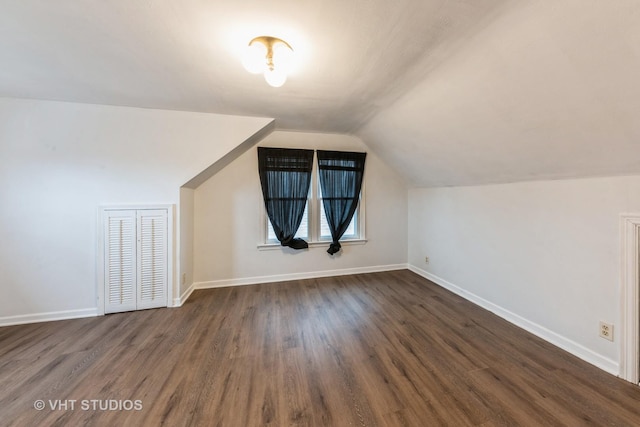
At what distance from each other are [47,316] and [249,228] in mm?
2377

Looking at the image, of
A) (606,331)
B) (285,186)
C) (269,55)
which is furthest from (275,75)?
(606,331)

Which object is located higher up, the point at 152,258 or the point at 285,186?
the point at 285,186

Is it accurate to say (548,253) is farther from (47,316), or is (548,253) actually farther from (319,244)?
(47,316)

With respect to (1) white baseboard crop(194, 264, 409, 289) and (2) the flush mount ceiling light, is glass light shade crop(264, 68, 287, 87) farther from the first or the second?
(1) white baseboard crop(194, 264, 409, 289)

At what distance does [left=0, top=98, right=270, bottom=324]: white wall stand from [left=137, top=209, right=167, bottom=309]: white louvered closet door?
0.24 m

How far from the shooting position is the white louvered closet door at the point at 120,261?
259 centimetres

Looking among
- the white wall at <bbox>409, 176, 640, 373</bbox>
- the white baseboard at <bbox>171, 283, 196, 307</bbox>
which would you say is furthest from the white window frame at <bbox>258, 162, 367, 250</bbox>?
the white wall at <bbox>409, 176, 640, 373</bbox>

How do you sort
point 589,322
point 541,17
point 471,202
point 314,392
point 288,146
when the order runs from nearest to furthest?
point 541,17, point 314,392, point 589,322, point 471,202, point 288,146

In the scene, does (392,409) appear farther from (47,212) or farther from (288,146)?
(47,212)

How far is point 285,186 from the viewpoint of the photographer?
3.56 m

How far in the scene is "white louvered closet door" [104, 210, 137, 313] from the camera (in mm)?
2594

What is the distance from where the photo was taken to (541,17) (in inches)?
47.8

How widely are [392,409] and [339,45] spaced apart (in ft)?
8.23

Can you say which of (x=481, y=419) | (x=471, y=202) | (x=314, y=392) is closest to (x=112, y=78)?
(x=314, y=392)
